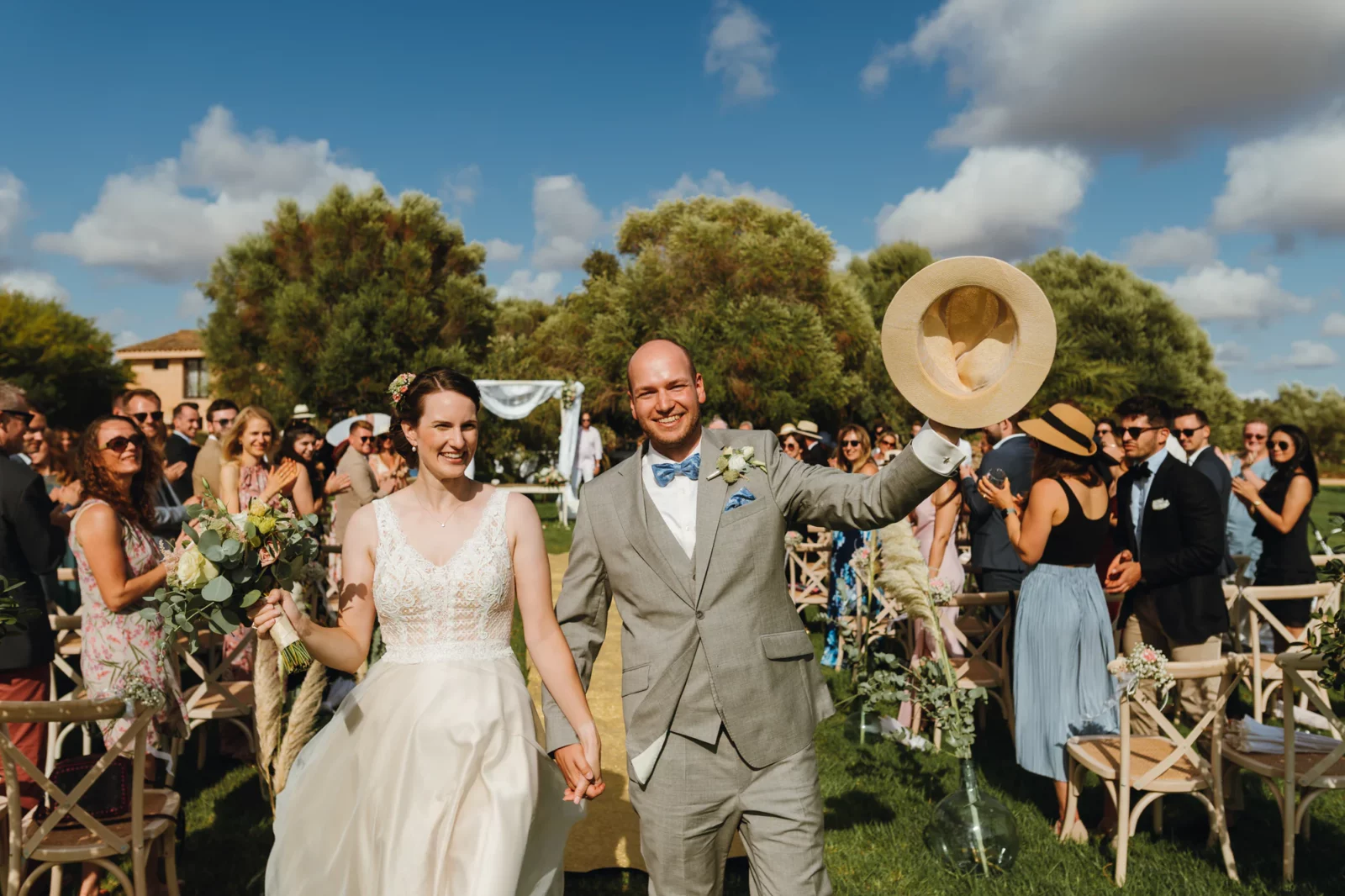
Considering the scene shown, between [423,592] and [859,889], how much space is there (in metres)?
2.71

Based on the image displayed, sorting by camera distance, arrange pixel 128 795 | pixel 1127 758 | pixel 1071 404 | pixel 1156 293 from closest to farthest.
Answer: pixel 128 795 < pixel 1127 758 < pixel 1071 404 < pixel 1156 293

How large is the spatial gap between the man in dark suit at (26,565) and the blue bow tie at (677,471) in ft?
10.2

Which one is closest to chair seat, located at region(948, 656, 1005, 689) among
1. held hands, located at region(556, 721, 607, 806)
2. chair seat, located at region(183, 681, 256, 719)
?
held hands, located at region(556, 721, 607, 806)

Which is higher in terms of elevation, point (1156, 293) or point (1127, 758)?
point (1156, 293)

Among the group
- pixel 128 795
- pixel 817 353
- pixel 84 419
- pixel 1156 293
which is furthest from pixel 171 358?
pixel 128 795

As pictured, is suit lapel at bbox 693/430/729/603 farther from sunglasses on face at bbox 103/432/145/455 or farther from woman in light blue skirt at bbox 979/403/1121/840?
sunglasses on face at bbox 103/432/145/455

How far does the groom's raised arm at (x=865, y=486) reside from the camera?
99.3 inches

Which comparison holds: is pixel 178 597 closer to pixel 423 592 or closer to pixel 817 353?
pixel 423 592

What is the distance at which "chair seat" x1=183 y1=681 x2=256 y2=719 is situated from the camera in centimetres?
565

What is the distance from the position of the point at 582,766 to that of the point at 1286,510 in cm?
662

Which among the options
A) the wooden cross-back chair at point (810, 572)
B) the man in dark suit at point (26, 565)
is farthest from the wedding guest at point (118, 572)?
the wooden cross-back chair at point (810, 572)

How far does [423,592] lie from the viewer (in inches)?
124

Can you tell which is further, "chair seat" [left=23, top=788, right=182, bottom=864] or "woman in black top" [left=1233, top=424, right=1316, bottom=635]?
"woman in black top" [left=1233, top=424, right=1316, bottom=635]

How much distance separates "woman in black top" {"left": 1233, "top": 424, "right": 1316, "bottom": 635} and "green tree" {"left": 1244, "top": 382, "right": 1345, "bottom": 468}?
132 feet
